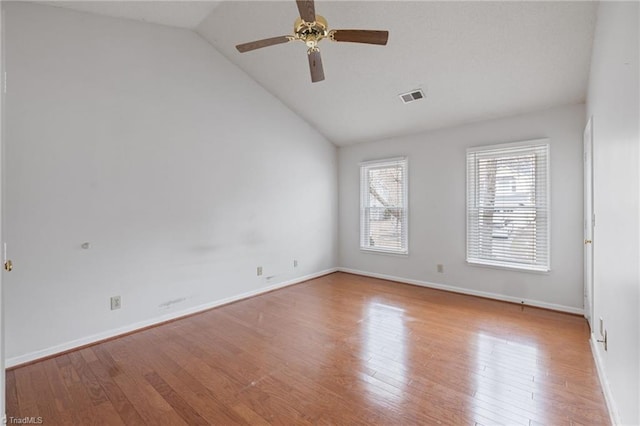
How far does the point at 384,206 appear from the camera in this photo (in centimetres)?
524

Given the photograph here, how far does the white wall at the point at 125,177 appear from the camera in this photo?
2.57 metres

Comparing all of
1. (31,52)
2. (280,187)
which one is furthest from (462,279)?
(31,52)

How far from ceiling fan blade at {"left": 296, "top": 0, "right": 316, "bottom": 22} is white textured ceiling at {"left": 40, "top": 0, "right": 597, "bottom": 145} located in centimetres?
110

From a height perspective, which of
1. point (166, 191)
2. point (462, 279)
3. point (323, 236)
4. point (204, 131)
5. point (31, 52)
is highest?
point (31, 52)

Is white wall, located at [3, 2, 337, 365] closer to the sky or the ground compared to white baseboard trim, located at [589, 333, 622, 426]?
closer to the sky

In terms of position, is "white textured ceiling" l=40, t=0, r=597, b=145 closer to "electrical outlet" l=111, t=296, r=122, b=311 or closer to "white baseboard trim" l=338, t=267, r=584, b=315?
"white baseboard trim" l=338, t=267, r=584, b=315

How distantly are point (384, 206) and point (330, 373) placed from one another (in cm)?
337

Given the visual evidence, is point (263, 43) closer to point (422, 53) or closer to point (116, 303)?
point (422, 53)

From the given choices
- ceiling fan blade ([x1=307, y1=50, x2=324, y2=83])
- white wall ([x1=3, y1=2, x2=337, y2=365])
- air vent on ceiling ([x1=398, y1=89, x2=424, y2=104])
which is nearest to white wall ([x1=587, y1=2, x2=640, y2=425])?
air vent on ceiling ([x1=398, y1=89, x2=424, y2=104])

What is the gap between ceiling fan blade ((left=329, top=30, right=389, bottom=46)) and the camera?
212cm

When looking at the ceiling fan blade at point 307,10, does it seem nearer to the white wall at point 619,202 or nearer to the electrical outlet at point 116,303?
the white wall at point 619,202

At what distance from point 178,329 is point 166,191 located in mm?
1498

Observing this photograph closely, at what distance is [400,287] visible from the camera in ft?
15.4

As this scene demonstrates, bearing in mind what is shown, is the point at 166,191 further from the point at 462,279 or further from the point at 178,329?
the point at 462,279
